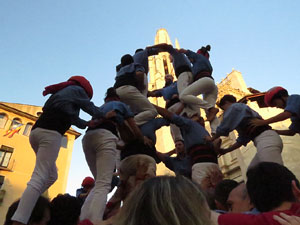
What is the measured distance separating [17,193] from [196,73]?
717 inches

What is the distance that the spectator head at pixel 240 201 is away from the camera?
2361 mm

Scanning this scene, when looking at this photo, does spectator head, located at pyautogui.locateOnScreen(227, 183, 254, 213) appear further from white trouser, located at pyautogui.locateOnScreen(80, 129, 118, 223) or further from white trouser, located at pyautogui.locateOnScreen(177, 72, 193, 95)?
white trouser, located at pyautogui.locateOnScreen(177, 72, 193, 95)

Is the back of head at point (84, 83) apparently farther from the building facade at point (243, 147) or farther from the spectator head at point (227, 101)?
the building facade at point (243, 147)

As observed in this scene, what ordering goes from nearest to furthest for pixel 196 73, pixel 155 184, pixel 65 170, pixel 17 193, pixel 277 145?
pixel 155 184 → pixel 277 145 → pixel 196 73 → pixel 17 193 → pixel 65 170

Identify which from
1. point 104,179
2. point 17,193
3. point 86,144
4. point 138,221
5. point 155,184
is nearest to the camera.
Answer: point 138,221

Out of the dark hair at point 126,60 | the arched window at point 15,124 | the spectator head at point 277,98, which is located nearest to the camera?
the spectator head at point 277,98

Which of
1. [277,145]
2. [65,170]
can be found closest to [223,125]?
[277,145]

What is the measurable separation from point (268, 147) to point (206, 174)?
1.04 m

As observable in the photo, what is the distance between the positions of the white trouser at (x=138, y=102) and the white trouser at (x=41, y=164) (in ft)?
5.78

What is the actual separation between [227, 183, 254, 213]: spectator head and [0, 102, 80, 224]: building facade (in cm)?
1717

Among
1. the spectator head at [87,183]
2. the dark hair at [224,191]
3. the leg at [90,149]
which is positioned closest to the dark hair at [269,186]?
the dark hair at [224,191]

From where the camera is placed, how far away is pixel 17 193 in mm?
18188

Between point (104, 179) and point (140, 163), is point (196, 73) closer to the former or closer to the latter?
point (140, 163)

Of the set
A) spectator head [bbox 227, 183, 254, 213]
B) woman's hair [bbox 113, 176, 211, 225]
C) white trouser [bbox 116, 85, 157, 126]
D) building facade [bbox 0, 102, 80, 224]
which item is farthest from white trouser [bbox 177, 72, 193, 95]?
building facade [bbox 0, 102, 80, 224]
